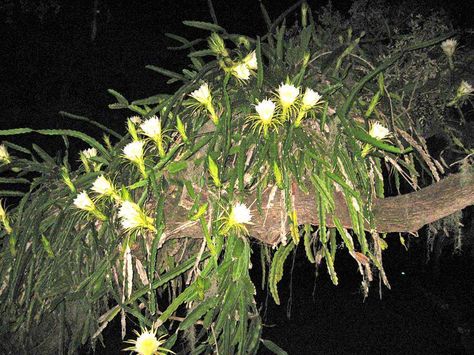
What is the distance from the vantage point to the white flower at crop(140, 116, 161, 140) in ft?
3.18

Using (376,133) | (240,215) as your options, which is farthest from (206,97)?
(376,133)

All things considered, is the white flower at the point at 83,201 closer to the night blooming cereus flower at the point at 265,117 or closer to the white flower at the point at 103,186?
the white flower at the point at 103,186

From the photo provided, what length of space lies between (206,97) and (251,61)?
0.14 meters

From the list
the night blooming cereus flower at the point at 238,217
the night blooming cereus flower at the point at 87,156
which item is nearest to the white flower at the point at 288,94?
the night blooming cereus flower at the point at 238,217

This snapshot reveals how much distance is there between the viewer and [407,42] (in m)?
1.84

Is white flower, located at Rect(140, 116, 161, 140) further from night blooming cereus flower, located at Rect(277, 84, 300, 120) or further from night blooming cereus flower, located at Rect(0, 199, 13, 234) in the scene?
night blooming cereus flower, located at Rect(0, 199, 13, 234)

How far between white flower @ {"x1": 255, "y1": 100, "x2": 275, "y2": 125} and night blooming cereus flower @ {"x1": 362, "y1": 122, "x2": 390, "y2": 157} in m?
0.21

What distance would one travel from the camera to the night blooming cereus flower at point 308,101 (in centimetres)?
90

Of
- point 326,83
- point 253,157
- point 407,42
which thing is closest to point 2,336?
point 253,157

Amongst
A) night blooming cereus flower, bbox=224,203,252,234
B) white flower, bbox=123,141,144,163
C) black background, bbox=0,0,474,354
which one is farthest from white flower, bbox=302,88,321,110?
black background, bbox=0,0,474,354

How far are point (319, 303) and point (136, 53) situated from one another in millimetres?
4414

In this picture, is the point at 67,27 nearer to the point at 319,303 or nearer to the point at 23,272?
the point at 23,272

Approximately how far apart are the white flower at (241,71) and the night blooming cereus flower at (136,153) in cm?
25

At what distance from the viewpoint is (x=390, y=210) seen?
0.90 meters
